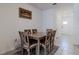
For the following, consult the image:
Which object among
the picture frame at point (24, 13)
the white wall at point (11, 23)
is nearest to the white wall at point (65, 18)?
the white wall at point (11, 23)

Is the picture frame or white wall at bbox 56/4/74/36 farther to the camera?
the picture frame

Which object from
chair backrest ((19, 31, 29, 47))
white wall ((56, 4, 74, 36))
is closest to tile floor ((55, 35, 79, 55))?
white wall ((56, 4, 74, 36))

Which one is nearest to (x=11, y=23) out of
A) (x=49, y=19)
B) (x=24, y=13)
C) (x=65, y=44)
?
(x=24, y=13)

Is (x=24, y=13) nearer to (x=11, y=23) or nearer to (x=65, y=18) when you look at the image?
(x=11, y=23)

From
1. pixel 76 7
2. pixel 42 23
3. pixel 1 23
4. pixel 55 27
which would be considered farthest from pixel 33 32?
pixel 76 7

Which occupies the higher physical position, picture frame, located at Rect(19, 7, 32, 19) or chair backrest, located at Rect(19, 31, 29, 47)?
picture frame, located at Rect(19, 7, 32, 19)

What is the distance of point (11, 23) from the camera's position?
3090 mm

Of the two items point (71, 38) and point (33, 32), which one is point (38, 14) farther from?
point (71, 38)

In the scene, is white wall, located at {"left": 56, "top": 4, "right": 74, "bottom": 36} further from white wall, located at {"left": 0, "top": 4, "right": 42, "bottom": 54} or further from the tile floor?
white wall, located at {"left": 0, "top": 4, "right": 42, "bottom": 54}

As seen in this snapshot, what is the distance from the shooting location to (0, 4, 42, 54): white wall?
290cm

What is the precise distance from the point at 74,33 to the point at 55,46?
673 millimetres

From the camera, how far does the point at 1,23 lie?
9.82 feet

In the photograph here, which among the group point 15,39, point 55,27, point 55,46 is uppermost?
point 55,27

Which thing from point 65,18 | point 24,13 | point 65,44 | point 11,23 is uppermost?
point 24,13
